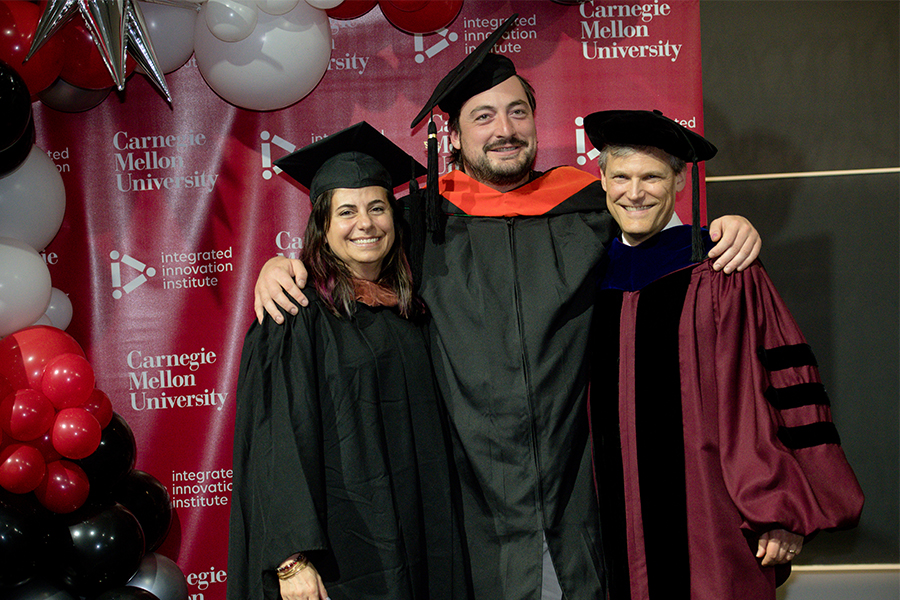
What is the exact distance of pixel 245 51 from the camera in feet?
9.43

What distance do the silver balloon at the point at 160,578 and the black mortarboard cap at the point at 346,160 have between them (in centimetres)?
173

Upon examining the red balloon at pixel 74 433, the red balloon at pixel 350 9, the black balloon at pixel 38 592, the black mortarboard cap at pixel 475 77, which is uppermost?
the red balloon at pixel 350 9

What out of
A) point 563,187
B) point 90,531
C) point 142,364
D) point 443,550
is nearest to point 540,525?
point 443,550

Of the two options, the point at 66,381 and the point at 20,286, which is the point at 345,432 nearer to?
the point at 66,381

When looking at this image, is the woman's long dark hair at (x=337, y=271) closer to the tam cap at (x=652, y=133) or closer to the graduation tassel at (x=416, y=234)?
the graduation tassel at (x=416, y=234)

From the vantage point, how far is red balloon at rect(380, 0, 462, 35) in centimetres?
293

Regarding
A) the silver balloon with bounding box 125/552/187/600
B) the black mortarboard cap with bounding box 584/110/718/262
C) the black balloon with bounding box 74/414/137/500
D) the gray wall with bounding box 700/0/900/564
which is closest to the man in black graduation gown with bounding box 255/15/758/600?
the black mortarboard cap with bounding box 584/110/718/262

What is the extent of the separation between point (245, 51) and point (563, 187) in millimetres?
1448

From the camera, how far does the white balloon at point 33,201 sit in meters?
2.75

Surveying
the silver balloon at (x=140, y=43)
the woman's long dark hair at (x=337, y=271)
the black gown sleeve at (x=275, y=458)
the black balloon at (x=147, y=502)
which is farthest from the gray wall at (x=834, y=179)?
the black balloon at (x=147, y=502)

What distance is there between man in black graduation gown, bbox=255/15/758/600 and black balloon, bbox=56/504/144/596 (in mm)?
1134

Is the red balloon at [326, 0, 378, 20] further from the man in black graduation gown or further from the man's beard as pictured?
the man's beard

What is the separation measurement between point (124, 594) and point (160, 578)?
287 mm

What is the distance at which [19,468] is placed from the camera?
2.36 metres
